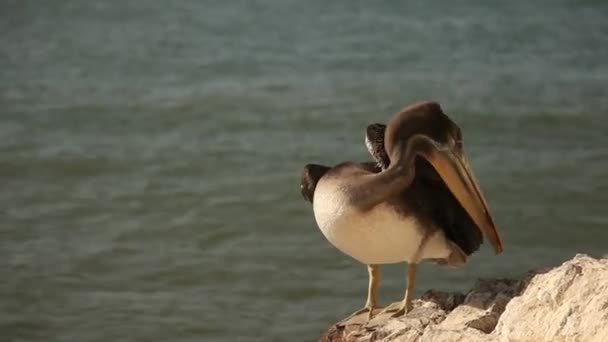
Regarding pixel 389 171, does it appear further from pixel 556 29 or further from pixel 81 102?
pixel 556 29

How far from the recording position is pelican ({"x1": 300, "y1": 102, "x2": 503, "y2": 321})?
427 cm

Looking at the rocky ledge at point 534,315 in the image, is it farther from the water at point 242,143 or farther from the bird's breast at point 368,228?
the water at point 242,143

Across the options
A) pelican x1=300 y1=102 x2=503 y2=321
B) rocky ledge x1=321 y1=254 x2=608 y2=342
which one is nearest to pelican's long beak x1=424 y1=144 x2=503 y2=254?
pelican x1=300 y1=102 x2=503 y2=321

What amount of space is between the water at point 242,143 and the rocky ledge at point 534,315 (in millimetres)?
2267

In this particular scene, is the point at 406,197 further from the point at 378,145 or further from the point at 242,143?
the point at 242,143

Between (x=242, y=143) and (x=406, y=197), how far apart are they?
5.33 m

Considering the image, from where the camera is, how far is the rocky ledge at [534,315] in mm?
3477

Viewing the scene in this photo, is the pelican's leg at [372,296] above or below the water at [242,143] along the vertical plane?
below

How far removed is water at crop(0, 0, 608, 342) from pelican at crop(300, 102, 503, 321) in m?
1.99

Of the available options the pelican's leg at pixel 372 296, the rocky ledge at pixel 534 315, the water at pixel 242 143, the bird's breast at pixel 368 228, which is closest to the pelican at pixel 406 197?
the bird's breast at pixel 368 228

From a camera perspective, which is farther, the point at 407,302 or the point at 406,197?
the point at 407,302

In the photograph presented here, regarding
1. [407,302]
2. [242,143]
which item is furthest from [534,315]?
[242,143]

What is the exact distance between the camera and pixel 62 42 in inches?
496

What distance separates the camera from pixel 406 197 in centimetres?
438
